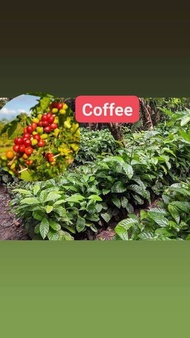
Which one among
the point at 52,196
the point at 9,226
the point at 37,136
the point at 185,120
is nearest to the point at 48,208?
the point at 52,196

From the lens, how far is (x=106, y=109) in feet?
6.66

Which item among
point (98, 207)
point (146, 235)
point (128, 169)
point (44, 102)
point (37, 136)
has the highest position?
point (44, 102)

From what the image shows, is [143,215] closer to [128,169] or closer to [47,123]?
[128,169]

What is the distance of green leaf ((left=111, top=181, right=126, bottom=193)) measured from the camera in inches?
83.3

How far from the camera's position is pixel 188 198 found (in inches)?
83.0

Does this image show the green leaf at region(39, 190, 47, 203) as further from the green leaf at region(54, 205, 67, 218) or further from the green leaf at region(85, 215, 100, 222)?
the green leaf at region(85, 215, 100, 222)

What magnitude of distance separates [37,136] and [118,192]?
0.36 meters

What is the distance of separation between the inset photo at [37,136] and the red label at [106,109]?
4cm

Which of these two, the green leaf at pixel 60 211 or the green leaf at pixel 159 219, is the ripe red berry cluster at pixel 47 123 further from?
the green leaf at pixel 159 219

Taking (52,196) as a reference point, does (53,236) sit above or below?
below

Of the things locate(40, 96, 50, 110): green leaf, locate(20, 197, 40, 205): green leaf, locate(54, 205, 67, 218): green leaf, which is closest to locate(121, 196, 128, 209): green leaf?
locate(54, 205, 67, 218): green leaf

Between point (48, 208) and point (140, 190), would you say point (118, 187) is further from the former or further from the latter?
point (48, 208)
